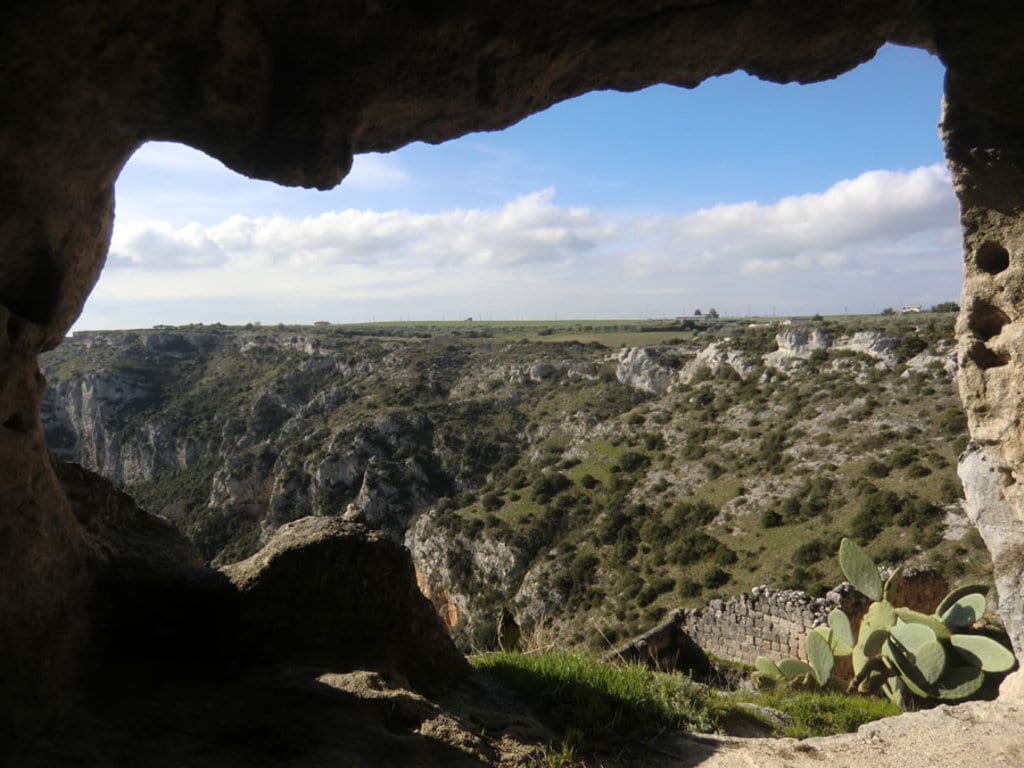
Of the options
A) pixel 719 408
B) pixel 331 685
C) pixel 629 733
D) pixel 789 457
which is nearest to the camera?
pixel 331 685

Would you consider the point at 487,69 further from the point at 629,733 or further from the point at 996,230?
the point at 629,733

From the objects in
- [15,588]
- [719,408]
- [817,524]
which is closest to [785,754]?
[15,588]

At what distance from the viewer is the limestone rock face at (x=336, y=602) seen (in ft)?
16.5

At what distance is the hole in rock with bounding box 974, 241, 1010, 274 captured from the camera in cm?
534

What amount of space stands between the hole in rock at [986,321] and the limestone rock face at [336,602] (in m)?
5.26

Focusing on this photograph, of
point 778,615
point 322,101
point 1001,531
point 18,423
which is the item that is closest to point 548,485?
point 778,615

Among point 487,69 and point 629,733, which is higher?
point 487,69

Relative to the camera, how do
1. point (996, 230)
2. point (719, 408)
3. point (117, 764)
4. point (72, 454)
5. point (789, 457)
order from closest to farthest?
point (117, 764) → point (996, 230) → point (789, 457) → point (719, 408) → point (72, 454)

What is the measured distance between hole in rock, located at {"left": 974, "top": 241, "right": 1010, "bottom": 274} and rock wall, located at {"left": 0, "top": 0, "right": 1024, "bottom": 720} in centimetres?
2

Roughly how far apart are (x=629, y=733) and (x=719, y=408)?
37847 mm

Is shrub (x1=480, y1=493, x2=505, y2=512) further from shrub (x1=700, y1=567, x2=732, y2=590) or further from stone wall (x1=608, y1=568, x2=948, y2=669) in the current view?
stone wall (x1=608, y1=568, x2=948, y2=669)

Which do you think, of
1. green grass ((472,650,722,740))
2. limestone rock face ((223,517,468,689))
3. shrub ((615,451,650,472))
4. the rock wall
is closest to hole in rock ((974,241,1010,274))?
the rock wall

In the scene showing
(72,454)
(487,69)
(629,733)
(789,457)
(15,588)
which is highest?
(487,69)

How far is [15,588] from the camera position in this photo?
12.7 ft
